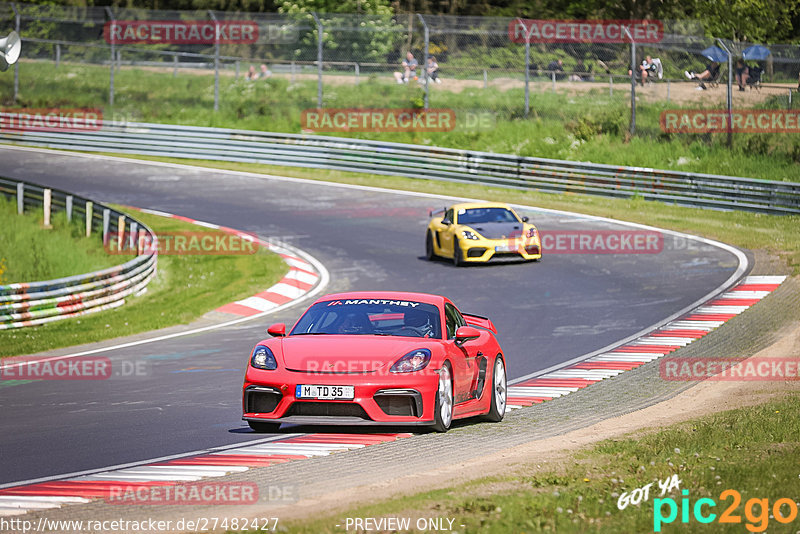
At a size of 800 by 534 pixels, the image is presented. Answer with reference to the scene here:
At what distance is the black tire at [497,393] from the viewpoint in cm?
1102

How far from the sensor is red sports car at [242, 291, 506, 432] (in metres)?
9.39

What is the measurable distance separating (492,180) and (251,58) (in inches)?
433

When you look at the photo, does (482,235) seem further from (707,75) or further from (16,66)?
(16,66)

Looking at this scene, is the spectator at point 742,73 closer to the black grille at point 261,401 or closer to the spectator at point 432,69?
the spectator at point 432,69

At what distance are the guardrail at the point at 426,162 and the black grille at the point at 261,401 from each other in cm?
2110

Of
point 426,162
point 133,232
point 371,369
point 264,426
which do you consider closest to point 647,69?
point 426,162

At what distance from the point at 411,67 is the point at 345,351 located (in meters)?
29.0

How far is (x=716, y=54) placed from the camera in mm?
31250

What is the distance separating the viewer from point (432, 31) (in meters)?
35.3

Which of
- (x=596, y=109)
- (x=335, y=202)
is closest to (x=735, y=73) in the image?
(x=596, y=109)

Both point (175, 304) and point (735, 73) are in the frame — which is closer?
point (175, 304)

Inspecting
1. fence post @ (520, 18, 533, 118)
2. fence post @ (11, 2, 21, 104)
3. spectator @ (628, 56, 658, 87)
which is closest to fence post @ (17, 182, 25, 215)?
fence post @ (11, 2, 21, 104)

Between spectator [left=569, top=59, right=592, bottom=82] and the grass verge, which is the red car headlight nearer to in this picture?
the grass verge

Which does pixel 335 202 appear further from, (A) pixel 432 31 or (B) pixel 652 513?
(B) pixel 652 513
